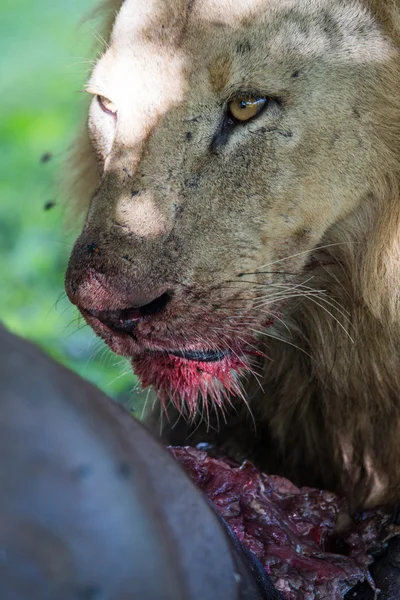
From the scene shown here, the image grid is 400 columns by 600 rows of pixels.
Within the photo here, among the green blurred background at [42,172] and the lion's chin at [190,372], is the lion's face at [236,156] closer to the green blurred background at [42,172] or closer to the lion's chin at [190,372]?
the lion's chin at [190,372]

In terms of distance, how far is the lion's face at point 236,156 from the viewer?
2.24 meters

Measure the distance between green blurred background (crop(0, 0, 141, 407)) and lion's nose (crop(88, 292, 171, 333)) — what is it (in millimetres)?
532

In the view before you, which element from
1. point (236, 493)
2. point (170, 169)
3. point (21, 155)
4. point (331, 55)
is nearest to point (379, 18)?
point (331, 55)

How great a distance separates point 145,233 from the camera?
86.9 inches

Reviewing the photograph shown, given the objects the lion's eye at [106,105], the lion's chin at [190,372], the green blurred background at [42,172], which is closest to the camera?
the lion's chin at [190,372]

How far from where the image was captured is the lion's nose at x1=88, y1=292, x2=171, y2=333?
216cm

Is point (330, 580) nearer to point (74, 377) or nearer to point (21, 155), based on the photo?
point (74, 377)

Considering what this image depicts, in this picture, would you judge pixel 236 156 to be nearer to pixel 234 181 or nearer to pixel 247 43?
pixel 234 181

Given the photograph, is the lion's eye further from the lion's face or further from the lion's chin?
the lion's chin

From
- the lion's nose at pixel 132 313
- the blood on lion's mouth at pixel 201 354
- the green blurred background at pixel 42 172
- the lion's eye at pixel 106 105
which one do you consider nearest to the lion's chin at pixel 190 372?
the blood on lion's mouth at pixel 201 354

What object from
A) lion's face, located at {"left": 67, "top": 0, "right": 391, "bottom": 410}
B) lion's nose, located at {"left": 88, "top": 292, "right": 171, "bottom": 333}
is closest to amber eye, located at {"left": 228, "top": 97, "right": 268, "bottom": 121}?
lion's face, located at {"left": 67, "top": 0, "right": 391, "bottom": 410}

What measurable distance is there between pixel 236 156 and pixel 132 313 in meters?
0.45

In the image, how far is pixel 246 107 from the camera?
2.29 metres

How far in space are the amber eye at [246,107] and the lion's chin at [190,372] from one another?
1.82 ft
